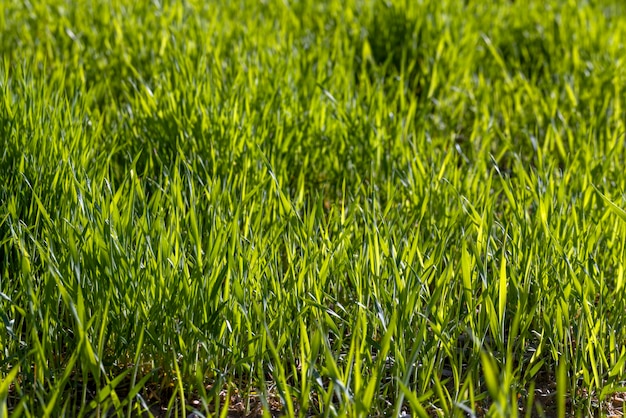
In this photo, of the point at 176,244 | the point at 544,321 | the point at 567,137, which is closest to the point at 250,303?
the point at 176,244

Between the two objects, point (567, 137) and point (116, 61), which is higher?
point (116, 61)

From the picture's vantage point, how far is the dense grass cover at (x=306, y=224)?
1545 mm

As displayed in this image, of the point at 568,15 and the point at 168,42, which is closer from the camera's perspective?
the point at 168,42

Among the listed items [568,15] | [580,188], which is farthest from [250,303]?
[568,15]

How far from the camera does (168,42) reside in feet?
→ 9.43

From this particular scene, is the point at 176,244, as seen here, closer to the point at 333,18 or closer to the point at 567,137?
the point at 567,137

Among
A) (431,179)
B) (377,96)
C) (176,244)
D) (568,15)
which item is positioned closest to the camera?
(176,244)

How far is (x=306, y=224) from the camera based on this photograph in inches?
73.5

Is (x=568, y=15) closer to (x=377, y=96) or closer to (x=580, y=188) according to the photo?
(x=377, y=96)

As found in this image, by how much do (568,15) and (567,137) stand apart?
3.46 ft

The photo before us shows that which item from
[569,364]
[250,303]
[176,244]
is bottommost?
[569,364]

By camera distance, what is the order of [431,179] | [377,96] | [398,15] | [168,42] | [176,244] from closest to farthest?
[176,244], [431,179], [377,96], [168,42], [398,15]

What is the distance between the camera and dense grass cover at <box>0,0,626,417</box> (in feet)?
5.07

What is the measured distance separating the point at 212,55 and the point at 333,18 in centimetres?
80
